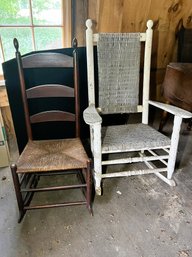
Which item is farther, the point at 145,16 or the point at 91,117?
the point at 145,16

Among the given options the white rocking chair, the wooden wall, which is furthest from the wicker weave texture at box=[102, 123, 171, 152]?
the wooden wall

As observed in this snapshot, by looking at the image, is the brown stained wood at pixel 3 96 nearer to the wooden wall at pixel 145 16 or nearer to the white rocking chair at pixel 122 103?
the white rocking chair at pixel 122 103

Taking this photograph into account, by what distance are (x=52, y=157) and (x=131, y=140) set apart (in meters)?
0.54

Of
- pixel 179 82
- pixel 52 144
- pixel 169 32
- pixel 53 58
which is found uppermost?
pixel 169 32

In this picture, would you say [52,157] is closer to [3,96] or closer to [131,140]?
[131,140]

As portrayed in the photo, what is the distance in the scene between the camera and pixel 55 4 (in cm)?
189

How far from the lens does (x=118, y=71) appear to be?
159 centimetres

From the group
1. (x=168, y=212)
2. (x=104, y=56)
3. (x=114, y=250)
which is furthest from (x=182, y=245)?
(x=104, y=56)

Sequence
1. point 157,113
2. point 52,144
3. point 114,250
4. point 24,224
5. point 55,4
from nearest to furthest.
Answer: point 114,250, point 24,224, point 52,144, point 55,4, point 157,113

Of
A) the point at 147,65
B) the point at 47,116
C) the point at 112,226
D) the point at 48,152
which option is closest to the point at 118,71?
the point at 147,65

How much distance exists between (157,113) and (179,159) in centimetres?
97

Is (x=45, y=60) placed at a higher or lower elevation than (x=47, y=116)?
higher

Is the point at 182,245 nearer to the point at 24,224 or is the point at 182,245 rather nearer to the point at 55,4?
the point at 24,224

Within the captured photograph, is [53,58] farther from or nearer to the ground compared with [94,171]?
farther from the ground
